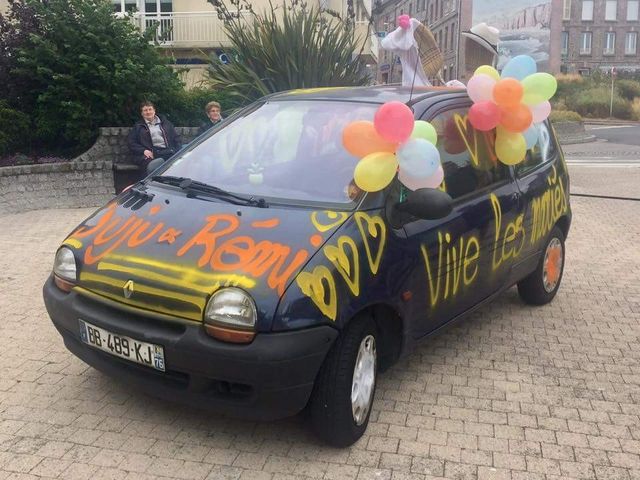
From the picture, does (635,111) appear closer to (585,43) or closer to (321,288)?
(585,43)

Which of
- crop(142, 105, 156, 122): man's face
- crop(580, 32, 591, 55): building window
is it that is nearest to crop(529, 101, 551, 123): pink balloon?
crop(142, 105, 156, 122): man's face

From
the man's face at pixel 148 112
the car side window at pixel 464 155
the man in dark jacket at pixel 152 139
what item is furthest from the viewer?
the man in dark jacket at pixel 152 139

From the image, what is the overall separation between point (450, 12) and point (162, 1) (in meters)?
53.8

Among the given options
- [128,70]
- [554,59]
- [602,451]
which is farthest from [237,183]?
[554,59]

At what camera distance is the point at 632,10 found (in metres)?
75.0

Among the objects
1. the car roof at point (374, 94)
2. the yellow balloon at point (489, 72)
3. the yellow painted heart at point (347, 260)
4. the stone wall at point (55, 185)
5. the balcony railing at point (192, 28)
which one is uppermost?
the balcony railing at point (192, 28)

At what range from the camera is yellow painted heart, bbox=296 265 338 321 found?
3.05 m

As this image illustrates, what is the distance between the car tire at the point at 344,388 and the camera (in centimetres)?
319

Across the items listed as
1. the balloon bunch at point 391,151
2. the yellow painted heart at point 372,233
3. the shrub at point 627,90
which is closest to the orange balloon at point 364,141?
the balloon bunch at point 391,151

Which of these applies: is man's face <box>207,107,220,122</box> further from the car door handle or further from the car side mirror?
the car side mirror

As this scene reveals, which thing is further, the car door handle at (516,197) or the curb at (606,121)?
the curb at (606,121)

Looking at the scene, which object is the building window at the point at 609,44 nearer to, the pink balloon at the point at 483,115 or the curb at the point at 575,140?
the curb at the point at 575,140

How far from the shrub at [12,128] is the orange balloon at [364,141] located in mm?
7802

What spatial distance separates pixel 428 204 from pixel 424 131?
0.49 metres
